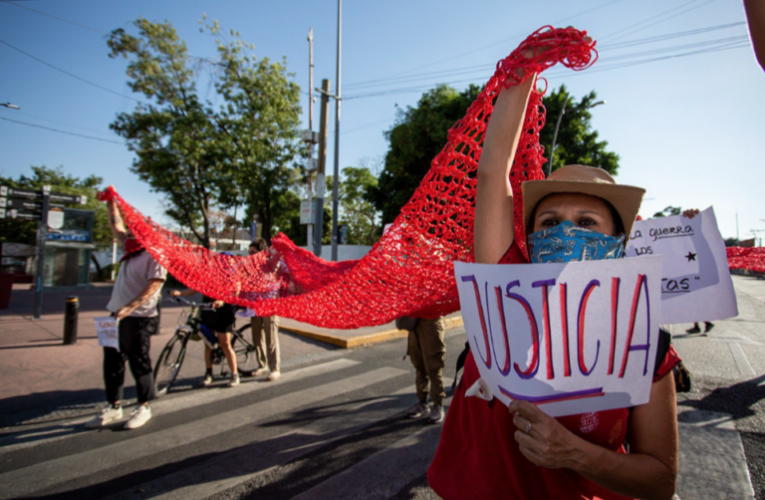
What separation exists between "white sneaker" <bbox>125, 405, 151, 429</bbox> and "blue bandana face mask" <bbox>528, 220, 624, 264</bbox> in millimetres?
4603

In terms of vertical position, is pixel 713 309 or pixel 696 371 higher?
pixel 713 309

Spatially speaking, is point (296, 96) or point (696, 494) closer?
point (696, 494)

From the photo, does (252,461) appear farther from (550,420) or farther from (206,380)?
(550,420)

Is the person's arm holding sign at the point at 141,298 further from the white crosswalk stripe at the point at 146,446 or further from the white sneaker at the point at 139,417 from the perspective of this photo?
the white crosswalk stripe at the point at 146,446

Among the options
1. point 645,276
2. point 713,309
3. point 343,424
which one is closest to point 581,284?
point 645,276

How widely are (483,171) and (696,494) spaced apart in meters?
3.35

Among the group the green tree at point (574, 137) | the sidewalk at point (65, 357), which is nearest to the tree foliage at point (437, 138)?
the green tree at point (574, 137)

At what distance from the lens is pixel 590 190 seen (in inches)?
45.7

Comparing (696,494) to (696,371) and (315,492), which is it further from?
(696,371)

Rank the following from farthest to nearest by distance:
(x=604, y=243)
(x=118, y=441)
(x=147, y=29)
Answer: (x=147, y=29), (x=118, y=441), (x=604, y=243)

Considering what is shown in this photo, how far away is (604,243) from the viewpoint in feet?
3.80

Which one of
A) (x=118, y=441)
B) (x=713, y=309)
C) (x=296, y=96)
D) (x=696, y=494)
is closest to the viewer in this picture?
(x=713, y=309)

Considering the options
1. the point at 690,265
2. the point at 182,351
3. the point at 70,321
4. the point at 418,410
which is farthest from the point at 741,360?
the point at 70,321

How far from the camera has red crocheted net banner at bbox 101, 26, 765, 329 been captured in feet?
4.35
